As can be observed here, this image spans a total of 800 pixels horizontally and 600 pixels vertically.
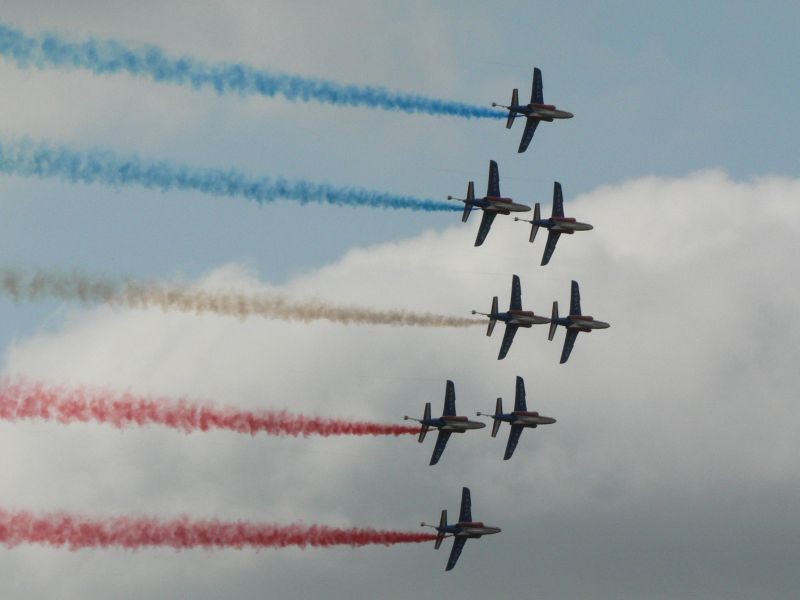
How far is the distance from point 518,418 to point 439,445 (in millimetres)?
7825

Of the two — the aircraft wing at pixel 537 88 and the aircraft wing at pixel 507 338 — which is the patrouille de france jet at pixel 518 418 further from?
the aircraft wing at pixel 537 88

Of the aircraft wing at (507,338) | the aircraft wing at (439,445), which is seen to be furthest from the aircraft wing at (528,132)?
the aircraft wing at (439,445)

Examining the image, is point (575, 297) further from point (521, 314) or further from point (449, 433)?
point (449, 433)

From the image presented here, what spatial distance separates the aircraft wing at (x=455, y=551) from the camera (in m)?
113

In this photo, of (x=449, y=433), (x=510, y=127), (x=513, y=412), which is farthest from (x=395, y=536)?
(x=510, y=127)

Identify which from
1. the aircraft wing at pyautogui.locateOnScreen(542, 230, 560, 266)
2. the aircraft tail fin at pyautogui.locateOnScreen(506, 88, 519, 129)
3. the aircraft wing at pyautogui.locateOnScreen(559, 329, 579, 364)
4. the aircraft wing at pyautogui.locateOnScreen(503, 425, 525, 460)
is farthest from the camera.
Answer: the aircraft wing at pyautogui.locateOnScreen(559, 329, 579, 364)

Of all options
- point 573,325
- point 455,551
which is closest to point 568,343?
point 573,325

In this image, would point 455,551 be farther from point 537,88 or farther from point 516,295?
point 537,88

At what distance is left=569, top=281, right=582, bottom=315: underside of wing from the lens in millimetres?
118875

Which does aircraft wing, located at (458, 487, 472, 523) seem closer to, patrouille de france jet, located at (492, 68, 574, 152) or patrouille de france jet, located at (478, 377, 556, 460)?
patrouille de france jet, located at (478, 377, 556, 460)

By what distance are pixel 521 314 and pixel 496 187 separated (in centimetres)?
877

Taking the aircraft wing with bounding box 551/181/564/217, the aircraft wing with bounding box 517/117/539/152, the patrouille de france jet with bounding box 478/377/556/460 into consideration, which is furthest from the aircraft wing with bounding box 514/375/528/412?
the aircraft wing with bounding box 517/117/539/152

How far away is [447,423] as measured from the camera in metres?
110

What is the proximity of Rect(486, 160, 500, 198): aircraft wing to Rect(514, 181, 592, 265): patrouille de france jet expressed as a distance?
14.4ft
